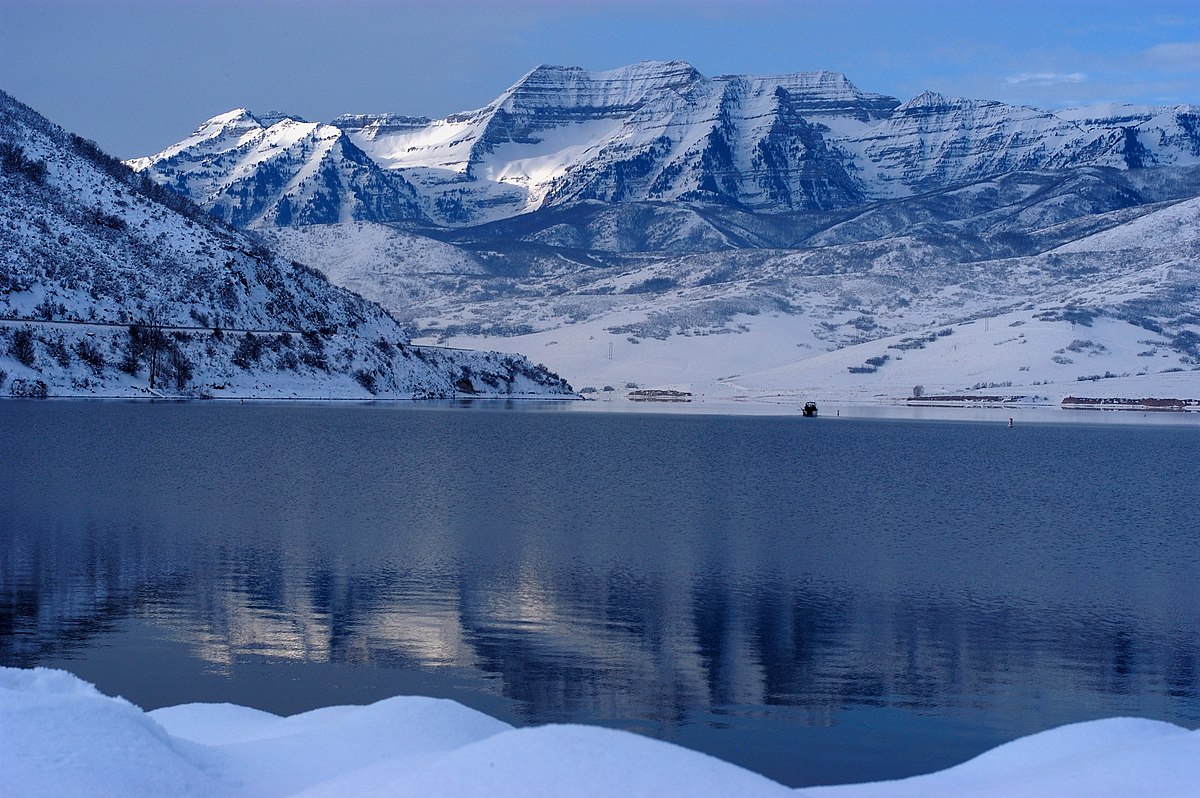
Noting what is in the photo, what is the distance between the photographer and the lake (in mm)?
25625

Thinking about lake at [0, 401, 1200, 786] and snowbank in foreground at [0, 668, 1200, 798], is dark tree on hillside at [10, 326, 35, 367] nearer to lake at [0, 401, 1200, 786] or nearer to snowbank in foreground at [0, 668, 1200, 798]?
lake at [0, 401, 1200, 786]

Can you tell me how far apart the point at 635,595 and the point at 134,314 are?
15047cm

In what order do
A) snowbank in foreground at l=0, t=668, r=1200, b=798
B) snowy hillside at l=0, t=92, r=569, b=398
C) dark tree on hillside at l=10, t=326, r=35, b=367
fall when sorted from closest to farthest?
snowbank in foreground at l=0, t=668, r=1200, b=798, dark tree on hillside at l=10, t=326, r=35, b=367, snowy hillside at l=0, t=92, r=569, b=398

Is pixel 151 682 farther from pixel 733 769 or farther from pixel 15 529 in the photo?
pixel 15 529

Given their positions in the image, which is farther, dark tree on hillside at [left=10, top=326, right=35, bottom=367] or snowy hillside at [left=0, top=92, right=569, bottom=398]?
snowy hillside at [left=0, top=92, right=569, bottom=398]

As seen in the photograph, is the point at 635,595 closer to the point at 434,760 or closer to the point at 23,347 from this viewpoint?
the point at 434,760

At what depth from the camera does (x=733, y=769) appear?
15.3 m

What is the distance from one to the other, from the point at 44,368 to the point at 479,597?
13306 cm

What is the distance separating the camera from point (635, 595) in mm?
37062

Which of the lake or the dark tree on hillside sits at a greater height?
the dark tree on hillside

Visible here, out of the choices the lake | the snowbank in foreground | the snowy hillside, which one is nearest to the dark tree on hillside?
the snowy hillside

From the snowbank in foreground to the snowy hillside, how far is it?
145 m

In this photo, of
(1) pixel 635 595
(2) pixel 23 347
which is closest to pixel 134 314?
(2) pixel 23 347

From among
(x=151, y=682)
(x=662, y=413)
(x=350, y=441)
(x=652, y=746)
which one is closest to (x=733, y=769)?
(x=652, y=746)
